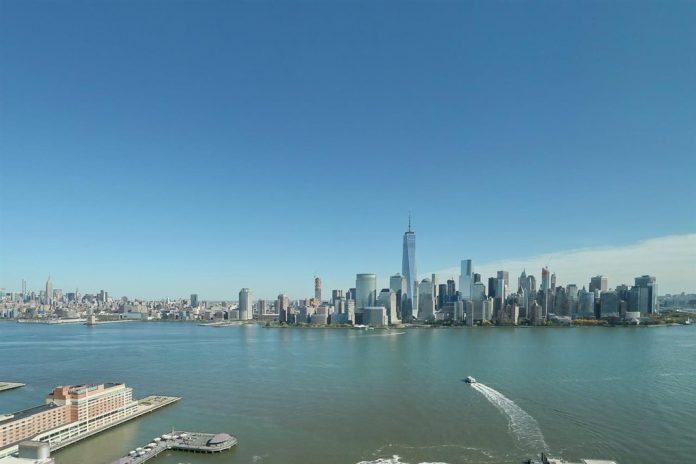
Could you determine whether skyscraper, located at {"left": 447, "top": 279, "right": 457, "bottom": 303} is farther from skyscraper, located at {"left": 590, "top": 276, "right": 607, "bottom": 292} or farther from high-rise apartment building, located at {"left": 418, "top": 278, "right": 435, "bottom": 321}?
skyscraper, located at {"left": 590, "top": 276, "right": 607, "bottom": 292}

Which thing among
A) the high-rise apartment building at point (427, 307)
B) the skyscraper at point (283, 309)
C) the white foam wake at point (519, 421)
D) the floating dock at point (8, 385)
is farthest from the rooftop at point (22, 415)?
the high-rise apartment building at point (427, 307)

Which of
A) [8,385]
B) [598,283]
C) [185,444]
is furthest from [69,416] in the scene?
[598,283]

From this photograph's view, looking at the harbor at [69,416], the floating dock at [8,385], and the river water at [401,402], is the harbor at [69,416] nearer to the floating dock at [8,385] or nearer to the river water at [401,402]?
the river water at [401,402]

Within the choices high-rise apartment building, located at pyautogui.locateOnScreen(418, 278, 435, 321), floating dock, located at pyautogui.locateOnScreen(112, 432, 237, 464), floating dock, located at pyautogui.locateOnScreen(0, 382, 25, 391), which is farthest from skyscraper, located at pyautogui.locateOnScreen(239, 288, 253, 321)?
floating dock, located at pyautogui.locateOnScreen(112, 432, 237, 464)

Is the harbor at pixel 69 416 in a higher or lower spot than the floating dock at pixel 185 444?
higher

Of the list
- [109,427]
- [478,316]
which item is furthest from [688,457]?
[478,316]

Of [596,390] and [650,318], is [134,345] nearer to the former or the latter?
[596,390]

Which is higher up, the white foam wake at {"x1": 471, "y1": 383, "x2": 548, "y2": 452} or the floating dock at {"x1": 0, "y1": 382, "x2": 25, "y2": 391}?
the white foam wake at {"x1": 471, "y1": 383, "x2": 548, "y2": 452}
